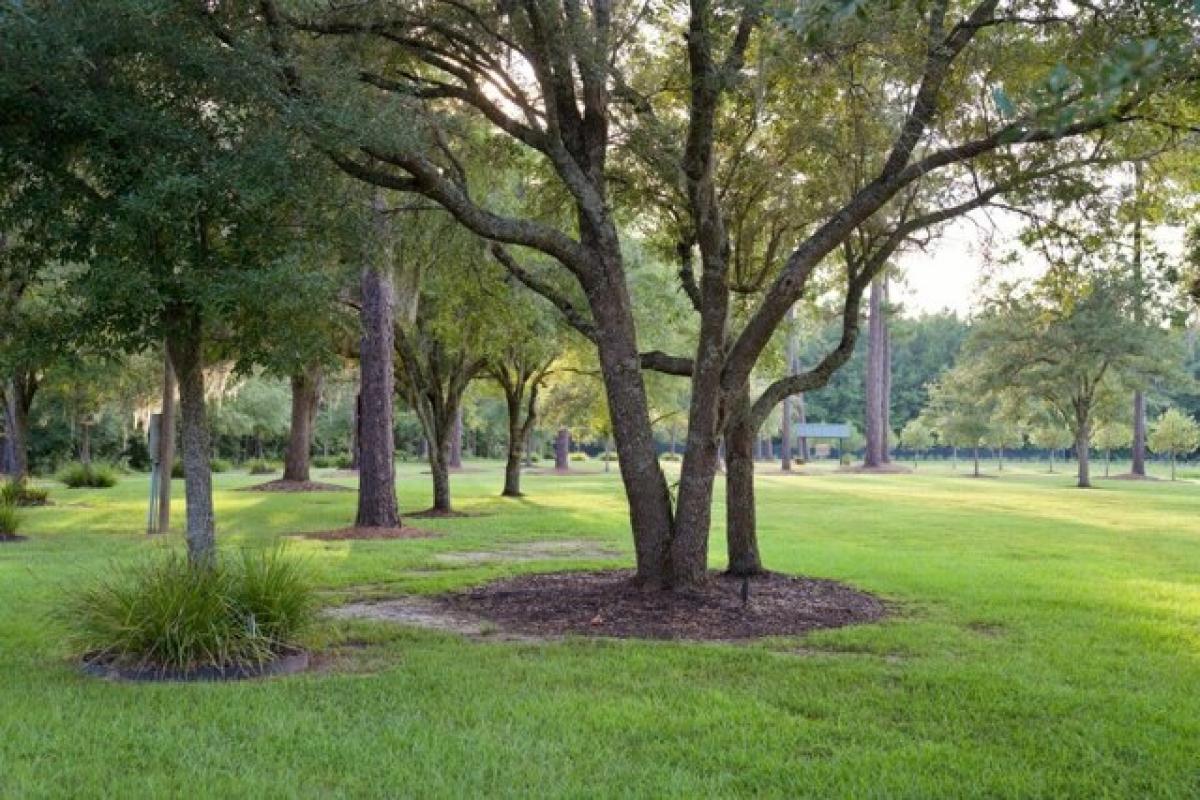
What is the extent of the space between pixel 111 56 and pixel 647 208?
6695 millimetres

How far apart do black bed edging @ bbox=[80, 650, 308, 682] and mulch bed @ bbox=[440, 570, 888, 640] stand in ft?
7.37

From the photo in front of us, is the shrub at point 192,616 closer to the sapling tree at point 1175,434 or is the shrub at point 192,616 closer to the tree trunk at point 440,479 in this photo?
the tree trunk at point 440,479

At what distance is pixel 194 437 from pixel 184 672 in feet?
5.67

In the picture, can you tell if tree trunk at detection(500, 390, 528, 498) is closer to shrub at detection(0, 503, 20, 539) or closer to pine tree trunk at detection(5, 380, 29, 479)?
pine tree trunk at detection(5, 380, 29, 479)

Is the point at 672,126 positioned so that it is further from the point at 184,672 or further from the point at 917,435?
the point at 917,435

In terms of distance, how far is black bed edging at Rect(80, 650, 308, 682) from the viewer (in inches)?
245

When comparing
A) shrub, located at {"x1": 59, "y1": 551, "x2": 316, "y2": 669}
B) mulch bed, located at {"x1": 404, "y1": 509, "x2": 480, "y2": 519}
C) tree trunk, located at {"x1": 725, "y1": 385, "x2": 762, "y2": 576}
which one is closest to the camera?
shrub, located at {"x1": 59, "y1": 551, "x2": 316, "y2": 669}

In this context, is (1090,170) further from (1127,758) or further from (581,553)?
(581,553)

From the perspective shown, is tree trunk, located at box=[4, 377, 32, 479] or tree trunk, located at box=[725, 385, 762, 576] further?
tree trunk, located at box=[4, 377, 32, 479]

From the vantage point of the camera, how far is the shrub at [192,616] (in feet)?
20.8

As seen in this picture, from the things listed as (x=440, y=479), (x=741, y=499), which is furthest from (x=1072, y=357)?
(x=741, y=499)

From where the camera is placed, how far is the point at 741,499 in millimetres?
11141

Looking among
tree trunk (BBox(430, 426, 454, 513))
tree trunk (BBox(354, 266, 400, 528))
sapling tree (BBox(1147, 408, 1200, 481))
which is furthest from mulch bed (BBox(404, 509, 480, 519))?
sapling tree (BBox(1147, 408, 1200, 481))

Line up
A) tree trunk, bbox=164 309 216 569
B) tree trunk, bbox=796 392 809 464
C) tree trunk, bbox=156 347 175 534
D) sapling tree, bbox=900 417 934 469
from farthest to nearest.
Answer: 1. tree trunk, bbox=796 392 809 464
2. sapling tree, bbox=900 417 934 469
3. tree trunk, bbox=156 347 175 534
4. tree trunk, bbox=164 309 216 569
